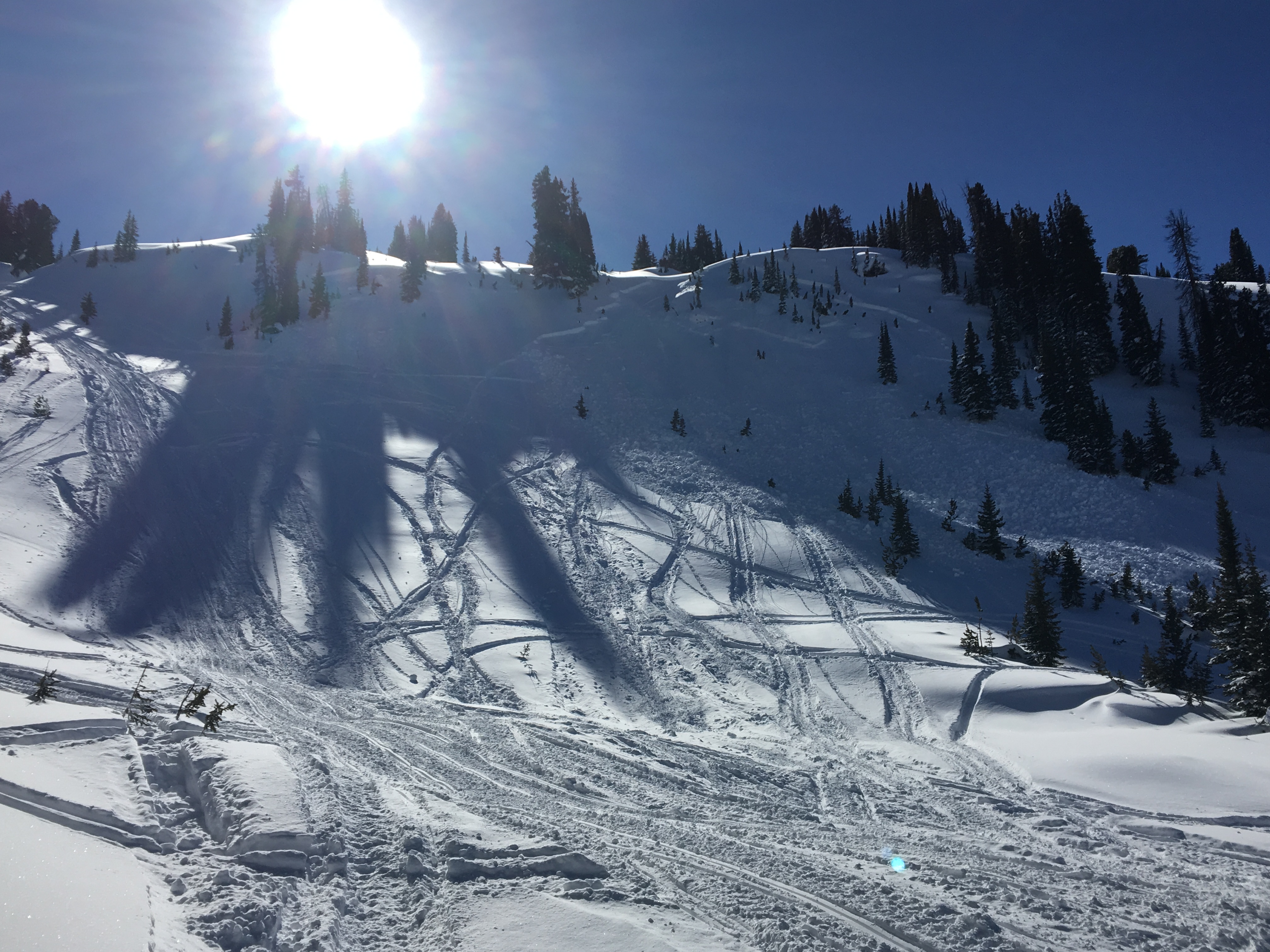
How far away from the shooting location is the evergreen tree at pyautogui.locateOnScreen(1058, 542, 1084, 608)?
19.1 meters

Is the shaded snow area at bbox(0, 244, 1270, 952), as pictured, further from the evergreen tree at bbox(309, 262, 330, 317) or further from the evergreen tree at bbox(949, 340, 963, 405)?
the evergreen tree at bbox(309, 262, 330, 317)

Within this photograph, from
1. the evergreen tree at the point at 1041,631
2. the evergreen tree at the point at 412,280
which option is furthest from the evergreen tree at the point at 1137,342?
the evergreen tree at the point at 412,280

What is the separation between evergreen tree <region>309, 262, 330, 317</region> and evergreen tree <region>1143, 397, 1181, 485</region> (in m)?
48.3

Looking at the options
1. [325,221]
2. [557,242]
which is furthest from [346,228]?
[557,242]

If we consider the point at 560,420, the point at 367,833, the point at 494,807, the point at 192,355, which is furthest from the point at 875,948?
the point at 192,355

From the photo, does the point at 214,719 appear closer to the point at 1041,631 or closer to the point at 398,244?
the point at 1041,631

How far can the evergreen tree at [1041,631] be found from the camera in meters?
14.6

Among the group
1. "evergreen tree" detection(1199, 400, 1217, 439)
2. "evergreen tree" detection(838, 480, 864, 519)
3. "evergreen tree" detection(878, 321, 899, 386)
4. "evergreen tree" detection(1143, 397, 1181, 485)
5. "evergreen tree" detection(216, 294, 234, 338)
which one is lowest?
"evergreen tree" detection(838, 480, 864, 519)

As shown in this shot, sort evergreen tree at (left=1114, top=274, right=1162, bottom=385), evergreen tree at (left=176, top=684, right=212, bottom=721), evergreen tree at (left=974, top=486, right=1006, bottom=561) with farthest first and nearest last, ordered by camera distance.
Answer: evergreen tree at (left=1114, top=274, right=1162, bottom=385), evergreen tree at (left=974, top=486, right=1006, bottom=561), evergreen tree at (left=176, top=684, right=212, bottom=721)

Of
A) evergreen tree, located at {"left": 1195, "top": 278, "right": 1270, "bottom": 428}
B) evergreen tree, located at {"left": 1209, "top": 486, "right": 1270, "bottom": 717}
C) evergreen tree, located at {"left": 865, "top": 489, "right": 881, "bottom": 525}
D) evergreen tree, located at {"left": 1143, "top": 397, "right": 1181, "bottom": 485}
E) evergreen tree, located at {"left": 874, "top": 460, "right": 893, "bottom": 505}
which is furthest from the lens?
evergreen tree, located at {"left": 1195, "top": 278, "right": 1270, "bottom": 428}

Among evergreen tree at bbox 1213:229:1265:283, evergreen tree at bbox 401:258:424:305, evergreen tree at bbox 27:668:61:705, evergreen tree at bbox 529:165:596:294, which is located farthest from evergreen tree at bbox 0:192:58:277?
evergreen tree at bbox 1213:229:1265:283

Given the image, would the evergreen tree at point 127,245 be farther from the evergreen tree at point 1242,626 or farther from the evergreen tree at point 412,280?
the evergreen tree at point 1242,626

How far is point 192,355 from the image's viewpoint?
112 ft

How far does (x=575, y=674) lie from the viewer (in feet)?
44.5
